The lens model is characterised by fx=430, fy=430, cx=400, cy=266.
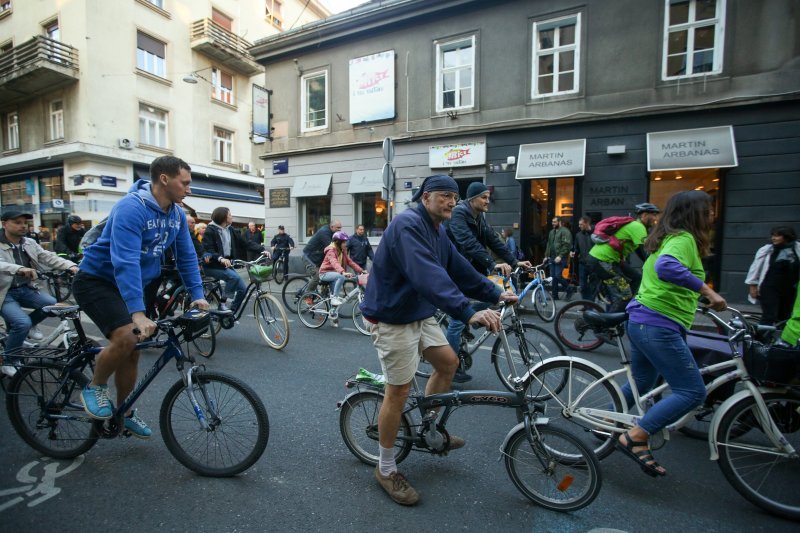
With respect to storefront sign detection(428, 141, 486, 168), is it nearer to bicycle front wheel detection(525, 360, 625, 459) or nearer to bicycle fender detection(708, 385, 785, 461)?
bicycle front wheel detection(525, 360, 625, 459)

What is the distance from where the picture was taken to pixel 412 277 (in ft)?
7.59

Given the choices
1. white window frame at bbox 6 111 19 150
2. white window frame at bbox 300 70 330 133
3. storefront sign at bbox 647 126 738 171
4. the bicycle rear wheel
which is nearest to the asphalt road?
the bicycle rear wheel

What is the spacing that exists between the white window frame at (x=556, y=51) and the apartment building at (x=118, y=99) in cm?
973

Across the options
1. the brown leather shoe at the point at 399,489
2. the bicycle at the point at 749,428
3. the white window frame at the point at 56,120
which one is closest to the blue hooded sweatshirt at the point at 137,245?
the brown leather shoe at the point at 399,489

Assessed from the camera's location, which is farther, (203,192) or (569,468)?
(203,192)

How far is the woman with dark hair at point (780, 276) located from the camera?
5441mm

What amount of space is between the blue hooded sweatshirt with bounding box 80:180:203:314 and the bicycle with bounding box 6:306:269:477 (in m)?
0.34

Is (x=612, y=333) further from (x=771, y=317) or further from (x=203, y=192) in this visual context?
(x=203, y=192)

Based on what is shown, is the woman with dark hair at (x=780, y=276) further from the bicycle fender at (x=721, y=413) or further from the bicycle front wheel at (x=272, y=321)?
the bicycle front wheel at (x=272, y=321)

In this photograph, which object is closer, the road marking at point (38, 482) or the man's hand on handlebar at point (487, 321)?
the man's hand on handlebar at point (487, 321)

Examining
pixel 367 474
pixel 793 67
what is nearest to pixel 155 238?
pixel 367 474

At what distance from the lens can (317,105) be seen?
Answer: 1580 cm

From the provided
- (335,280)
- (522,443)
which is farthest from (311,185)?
(522,443)

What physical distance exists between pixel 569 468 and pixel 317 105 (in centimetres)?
1566
